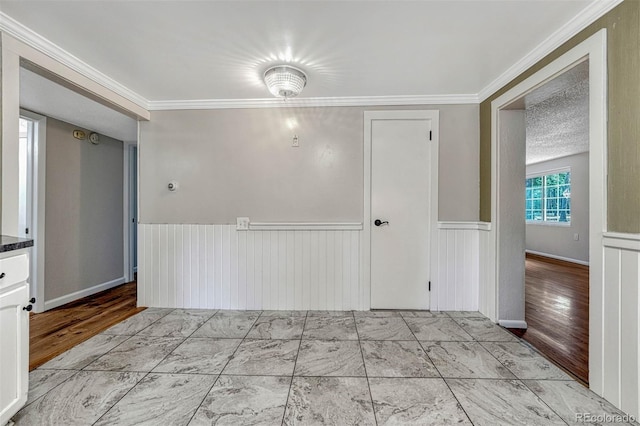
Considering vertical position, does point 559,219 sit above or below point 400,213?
below

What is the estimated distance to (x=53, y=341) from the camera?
7.20 feet

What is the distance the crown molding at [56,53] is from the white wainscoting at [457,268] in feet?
Result: 11.2

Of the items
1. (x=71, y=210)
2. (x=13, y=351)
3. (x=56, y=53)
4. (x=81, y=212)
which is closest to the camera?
(x=13, y=351)

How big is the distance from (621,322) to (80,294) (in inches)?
198

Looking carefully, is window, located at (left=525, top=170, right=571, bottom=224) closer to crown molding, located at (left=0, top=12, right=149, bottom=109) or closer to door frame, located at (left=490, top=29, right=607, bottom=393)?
door frame, located at (left=490, top=29, right=607, bottom=393)

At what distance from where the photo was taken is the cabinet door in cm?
125

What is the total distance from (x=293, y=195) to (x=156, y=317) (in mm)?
1832

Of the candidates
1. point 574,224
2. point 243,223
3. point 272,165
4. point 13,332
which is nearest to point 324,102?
point 272,165

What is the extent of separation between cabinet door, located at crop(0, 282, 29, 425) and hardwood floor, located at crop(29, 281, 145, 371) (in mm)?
625

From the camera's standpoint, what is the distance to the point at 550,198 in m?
6.30

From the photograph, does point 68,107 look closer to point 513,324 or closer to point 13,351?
point 13,351

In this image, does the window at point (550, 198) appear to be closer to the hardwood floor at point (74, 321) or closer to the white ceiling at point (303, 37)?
the white ceiling at point (303, 37)

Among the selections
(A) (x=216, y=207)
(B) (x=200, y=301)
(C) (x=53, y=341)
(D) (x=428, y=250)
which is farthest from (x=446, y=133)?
(C) (x=53, y=341)

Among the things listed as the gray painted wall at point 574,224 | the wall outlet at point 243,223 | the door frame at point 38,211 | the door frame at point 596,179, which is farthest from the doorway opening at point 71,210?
the gray painted wall at point 574,224
